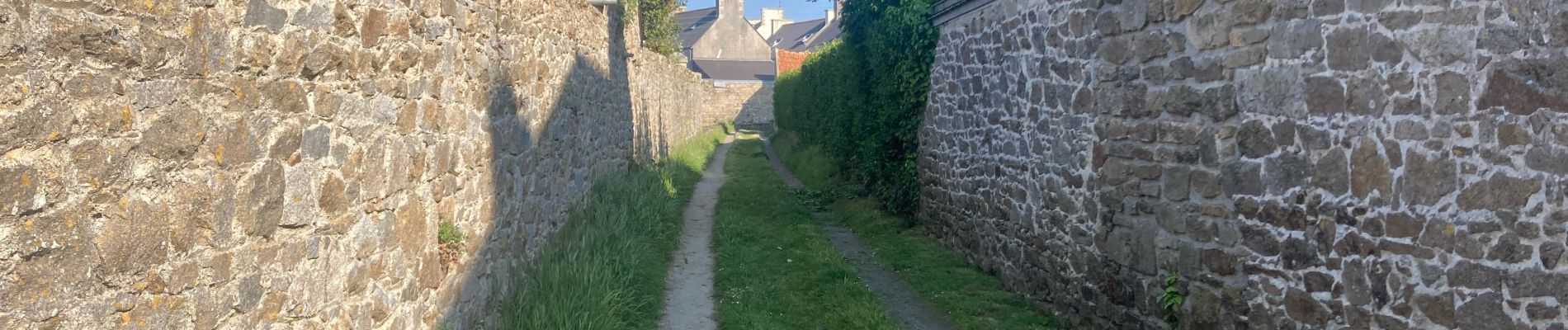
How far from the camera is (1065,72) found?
706 cm

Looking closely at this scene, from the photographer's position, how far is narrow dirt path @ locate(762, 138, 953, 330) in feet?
24.4

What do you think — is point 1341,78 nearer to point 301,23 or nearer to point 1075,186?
point 1075,186

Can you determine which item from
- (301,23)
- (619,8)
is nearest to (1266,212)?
(301,23)

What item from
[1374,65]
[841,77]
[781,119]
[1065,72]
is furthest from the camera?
[781,119]

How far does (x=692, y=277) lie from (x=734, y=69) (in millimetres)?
45176

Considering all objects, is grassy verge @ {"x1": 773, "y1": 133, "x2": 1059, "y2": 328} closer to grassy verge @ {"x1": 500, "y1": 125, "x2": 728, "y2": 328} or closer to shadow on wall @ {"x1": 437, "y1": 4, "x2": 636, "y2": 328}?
grassy verge @ {"x1": 500, "y1": 125, "x2": 728, "y2": 328}

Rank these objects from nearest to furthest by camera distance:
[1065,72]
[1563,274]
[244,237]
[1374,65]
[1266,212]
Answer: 1. [244,237]
2. [1563,274]
3. [1374,65]
4. [1266,212]
5. [1065,72]

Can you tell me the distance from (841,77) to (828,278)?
6.63m

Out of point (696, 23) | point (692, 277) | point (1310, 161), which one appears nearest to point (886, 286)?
point (692, 277)

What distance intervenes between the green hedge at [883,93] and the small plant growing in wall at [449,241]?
6079 mm

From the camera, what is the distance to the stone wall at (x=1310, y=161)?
4832mm

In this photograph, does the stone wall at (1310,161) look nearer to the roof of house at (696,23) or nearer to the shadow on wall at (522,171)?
the shadow on wall at (522,171)

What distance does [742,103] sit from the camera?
40.2 m

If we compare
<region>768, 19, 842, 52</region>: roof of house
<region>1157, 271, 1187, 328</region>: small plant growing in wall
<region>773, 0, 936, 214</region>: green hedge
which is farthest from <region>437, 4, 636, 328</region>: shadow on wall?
<region>768, 19, 842, 52</region>: roof of house
